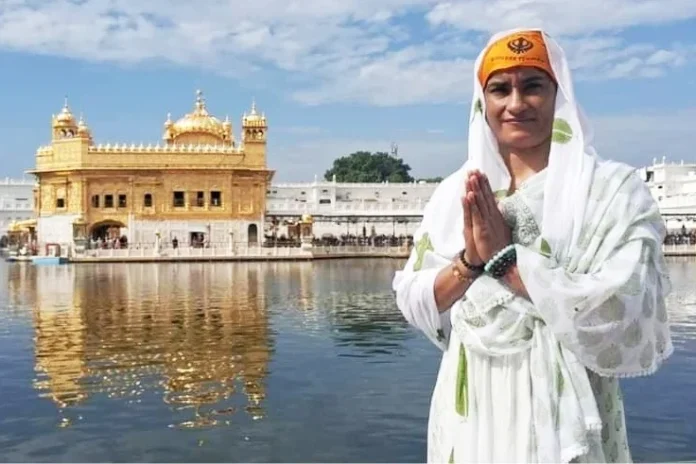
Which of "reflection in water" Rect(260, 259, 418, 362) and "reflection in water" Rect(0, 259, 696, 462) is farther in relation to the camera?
"reflection in water" Rect(260, 259, 418, 362)

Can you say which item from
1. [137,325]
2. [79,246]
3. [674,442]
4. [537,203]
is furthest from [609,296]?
[79,246]

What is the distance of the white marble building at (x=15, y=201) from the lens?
55688mm

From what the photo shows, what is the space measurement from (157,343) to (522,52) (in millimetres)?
9941

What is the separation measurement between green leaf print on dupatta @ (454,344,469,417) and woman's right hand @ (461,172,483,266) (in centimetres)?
23

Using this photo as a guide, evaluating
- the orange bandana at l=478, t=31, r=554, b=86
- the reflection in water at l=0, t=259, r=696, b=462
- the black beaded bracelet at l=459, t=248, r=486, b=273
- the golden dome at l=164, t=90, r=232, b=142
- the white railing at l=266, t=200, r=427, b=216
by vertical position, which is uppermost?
the golden dome at l=164, t=90, r=232, b=142

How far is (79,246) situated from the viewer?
3766cm

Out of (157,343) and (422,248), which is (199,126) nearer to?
(157,343)

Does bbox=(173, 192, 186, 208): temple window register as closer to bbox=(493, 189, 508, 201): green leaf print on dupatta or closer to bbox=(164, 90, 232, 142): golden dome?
bbox=(164, 90, 232, 142): golden dome

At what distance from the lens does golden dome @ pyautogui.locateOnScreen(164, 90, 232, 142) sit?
4572 cm

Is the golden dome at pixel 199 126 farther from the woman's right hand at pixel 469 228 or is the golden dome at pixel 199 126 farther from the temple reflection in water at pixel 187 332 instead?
the woman's right hand at pixel 469 228

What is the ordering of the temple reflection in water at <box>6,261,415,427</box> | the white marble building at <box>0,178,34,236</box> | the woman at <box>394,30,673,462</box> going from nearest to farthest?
the woman at <box>394,30,673,462</box>, the temple reflection in water at <box>6,261,415,427</box>, the white marble building at <box>0,178,34,236</box>

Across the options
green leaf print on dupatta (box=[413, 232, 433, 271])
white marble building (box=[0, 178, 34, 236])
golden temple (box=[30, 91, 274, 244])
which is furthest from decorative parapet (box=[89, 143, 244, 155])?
green leaf print on dupatta (box=[413, 232, 433, 271])

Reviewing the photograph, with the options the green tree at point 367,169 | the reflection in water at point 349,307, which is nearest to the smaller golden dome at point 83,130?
the reflection in water at point 349,307

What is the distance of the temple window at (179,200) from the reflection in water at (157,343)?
19824mm
